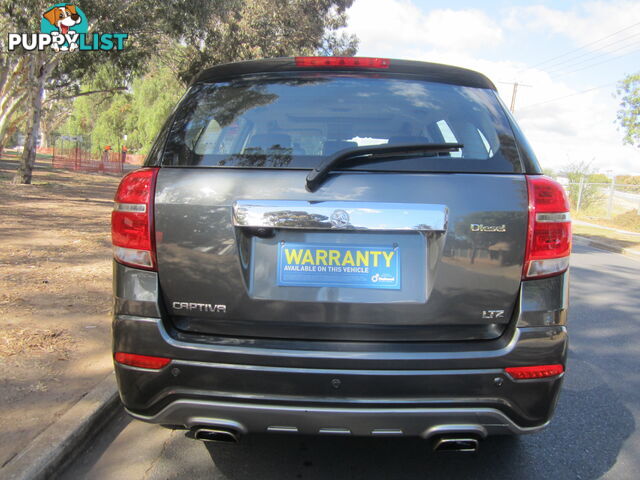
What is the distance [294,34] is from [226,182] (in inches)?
823

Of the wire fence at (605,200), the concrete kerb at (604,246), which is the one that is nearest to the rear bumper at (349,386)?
the concrete kerb at (604,246)

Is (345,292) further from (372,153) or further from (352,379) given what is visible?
(372,153)

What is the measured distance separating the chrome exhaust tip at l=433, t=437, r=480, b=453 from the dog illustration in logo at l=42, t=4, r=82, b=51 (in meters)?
14.0

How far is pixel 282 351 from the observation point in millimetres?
2023

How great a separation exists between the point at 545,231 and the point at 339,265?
33.5 inches

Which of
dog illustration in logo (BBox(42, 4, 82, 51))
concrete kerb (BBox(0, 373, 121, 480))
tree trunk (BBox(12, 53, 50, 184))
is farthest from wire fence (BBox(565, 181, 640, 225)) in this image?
concrete kerb (BBox(0, 373, 121, 480))

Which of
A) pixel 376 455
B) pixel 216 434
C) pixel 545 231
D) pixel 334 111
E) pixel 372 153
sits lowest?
pixel 376 455

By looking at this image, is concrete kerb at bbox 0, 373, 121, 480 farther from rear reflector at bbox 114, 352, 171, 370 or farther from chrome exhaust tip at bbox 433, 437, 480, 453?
chrome exhaust tip at bbox 433, 437, 480, 453

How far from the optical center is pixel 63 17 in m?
13.5

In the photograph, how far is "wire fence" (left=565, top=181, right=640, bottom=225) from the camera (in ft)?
69.7

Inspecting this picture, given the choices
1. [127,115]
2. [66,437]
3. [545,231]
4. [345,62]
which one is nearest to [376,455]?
[545,231]

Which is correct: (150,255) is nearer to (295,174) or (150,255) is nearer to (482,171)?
(295,174)

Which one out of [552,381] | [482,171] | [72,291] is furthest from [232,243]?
[72,291]

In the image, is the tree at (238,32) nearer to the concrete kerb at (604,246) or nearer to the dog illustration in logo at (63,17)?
the dog illustration in logo at (63,17)
